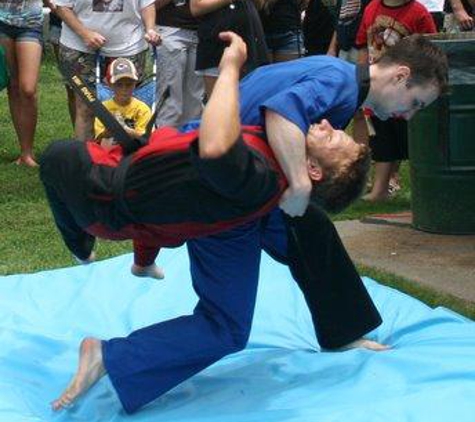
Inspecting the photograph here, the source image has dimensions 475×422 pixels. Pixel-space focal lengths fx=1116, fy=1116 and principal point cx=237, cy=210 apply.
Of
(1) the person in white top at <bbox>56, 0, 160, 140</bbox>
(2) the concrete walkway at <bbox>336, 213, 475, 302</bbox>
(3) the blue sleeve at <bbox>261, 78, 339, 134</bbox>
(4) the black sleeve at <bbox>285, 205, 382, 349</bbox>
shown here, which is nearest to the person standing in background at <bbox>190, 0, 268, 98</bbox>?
(1) the person in white top at <bbox>56, 0, 160, 140</bbox>

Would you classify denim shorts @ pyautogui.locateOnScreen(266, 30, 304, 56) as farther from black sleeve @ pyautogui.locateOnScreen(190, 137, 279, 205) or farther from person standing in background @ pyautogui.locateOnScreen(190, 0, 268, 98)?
black sleeve @ pyautogui.locateOnScreen(190, 137, 279, 205)

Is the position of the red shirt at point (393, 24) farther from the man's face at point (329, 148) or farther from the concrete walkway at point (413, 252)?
the man's face at point (329, 148)

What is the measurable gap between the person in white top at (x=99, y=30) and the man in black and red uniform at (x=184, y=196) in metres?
3.59

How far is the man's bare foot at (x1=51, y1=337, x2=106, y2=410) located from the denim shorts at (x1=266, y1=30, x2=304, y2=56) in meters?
4.40

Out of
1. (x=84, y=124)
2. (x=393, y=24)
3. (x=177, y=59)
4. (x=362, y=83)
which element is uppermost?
(x=362, y=83)

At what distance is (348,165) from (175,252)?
199cm

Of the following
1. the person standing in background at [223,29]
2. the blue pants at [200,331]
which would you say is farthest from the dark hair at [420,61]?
the person standing in background at [223,29]

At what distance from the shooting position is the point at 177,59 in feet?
25.6

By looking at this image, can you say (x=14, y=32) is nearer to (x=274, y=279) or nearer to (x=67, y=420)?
(x=274, y=279)

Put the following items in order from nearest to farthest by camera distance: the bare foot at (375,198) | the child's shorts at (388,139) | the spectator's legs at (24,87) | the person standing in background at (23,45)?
the child's shorts at (388,139), the bare foot at (375,198), the person standing in background at (23,45), the spectator's legs at (24,87)

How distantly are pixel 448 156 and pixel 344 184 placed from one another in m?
2.89

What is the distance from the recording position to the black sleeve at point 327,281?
404 cm

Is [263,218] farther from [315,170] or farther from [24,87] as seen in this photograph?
[24,87]

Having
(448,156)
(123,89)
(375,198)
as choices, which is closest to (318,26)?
(375,198)
